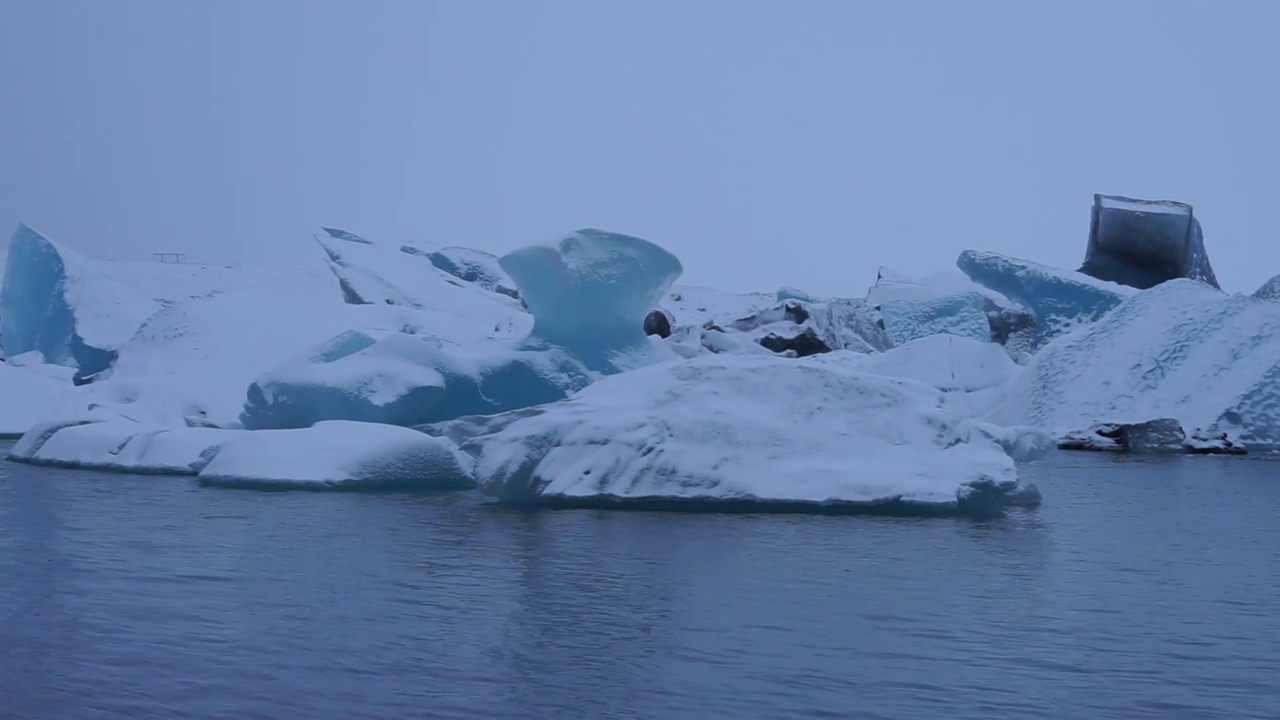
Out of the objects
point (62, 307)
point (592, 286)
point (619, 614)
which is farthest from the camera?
point (62, 307)

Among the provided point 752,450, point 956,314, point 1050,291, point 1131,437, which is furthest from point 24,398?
point 1050,291

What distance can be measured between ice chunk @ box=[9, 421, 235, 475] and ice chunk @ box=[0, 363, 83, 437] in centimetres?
404

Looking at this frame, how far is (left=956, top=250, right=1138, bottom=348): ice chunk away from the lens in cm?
2208

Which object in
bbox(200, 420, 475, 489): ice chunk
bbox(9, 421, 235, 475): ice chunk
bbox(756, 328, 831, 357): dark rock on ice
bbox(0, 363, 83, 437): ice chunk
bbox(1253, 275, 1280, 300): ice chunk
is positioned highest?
bbox(1253, 275, 1280, 300): ice chunk

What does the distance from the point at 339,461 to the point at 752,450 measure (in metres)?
2.89

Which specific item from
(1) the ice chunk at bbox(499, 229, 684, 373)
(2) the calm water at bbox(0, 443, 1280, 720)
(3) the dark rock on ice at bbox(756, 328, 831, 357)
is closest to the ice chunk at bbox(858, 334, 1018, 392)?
(3) the dark rock on ice at bbox(756, 328, 831, 357)

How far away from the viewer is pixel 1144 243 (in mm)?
23969

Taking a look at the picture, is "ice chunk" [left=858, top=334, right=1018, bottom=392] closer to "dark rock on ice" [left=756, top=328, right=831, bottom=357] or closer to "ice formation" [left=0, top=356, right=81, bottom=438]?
"dark rock on ice" [left=756, top=328, right=831, bottom=357]

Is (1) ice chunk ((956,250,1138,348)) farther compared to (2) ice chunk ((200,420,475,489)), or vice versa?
(1) ice chunk ((956,250,1138,348))

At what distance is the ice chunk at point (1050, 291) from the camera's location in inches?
869

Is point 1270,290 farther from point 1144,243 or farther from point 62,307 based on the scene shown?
point 62,307

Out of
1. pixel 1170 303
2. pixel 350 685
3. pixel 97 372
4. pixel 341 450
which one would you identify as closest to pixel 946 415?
pixel 341 450

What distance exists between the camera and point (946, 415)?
854 centimetres

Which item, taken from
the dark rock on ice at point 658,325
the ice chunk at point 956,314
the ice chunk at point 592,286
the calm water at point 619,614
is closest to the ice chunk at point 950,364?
the ice chunk at point 956,314
